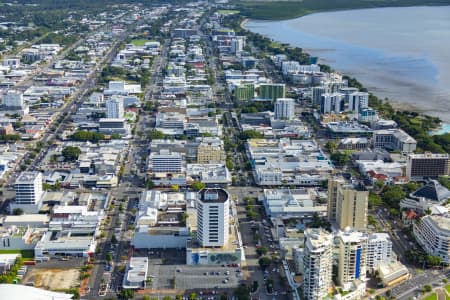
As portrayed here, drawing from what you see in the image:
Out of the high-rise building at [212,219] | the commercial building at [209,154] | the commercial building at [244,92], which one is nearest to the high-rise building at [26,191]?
the high-rise building at [212,219]

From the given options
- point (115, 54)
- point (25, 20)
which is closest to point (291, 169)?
point (115, 54)

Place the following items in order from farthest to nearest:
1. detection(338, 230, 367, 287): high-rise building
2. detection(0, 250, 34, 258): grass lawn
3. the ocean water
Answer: the ocean water, detection(0, 250, 34, 258): grass lawn, detection(338, 230, 367, 287): high-rise building

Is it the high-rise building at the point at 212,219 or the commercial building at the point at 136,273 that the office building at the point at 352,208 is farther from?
the commercial building at the point at 136,273

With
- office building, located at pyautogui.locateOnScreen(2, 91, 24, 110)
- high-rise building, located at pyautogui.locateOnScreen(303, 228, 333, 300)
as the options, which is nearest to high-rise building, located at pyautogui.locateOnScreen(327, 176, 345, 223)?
high-rise building, located at pyautogui.locateOnScreen(303, 228, 333, 300)

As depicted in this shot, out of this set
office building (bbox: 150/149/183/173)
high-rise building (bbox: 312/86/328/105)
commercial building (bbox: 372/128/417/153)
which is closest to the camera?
office building (bbox: 150/149/183/173)

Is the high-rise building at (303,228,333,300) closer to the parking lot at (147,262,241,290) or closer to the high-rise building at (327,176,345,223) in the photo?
the parking lot at (147,262,241,290)
